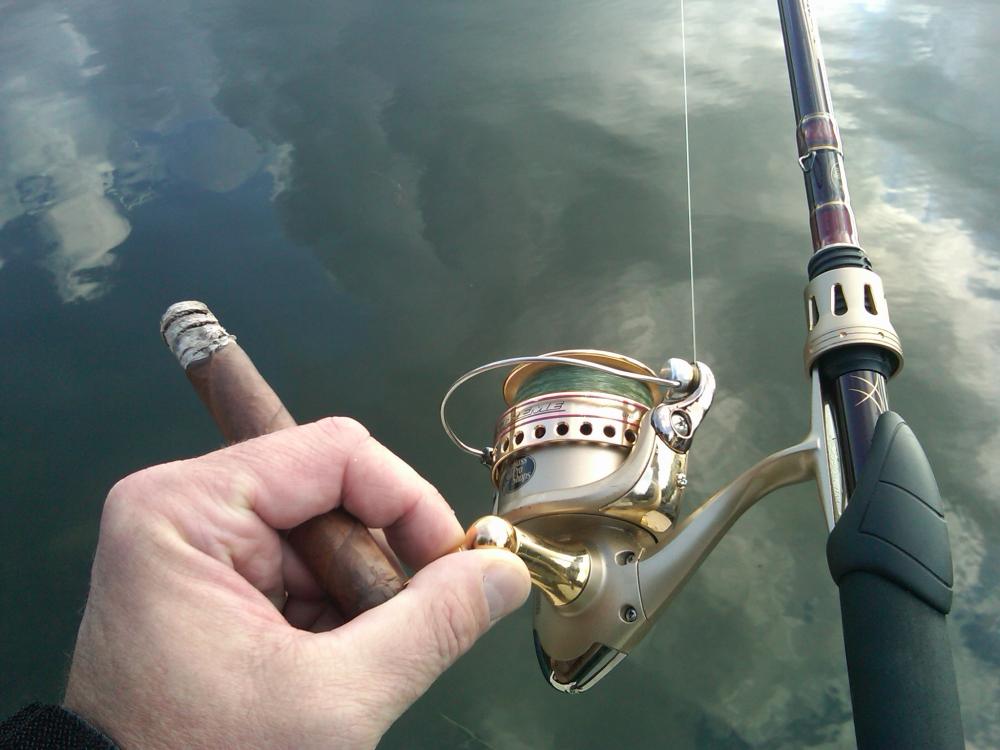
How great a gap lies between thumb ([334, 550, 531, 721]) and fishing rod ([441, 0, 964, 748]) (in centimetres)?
7

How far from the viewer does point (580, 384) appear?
4.43 feet

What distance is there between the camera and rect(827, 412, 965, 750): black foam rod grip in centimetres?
77

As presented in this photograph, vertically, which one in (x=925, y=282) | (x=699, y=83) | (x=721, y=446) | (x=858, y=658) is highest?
(x=858, y=658)

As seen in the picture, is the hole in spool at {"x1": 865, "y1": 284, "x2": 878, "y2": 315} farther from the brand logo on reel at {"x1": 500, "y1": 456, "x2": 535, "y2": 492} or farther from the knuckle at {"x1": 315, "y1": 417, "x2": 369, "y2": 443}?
the knuckle at {"x1": 315, "y1": 417, "x2": 369, "y2": 443}

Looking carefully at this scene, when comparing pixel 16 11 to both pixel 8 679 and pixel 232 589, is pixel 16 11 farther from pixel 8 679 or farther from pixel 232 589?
pixel 232 589

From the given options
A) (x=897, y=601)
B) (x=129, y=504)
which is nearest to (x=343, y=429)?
(x=129, y=504)

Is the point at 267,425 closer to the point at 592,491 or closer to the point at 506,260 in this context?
the point at 592,491

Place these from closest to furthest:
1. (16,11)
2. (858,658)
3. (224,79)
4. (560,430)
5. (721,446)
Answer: (858,658), (560,430), (721,446), (224,79), (16,11)

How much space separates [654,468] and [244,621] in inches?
24.2

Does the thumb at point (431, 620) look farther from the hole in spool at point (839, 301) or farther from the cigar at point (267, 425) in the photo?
the hole in spool at point (839, 301)

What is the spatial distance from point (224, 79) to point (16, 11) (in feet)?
5.03

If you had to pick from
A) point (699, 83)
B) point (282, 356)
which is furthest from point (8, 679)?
point (699, 83)

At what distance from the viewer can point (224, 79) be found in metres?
3.23

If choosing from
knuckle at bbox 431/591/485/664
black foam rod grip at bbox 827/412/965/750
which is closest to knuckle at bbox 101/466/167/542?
knuckle at bbox 431/591/485/664
